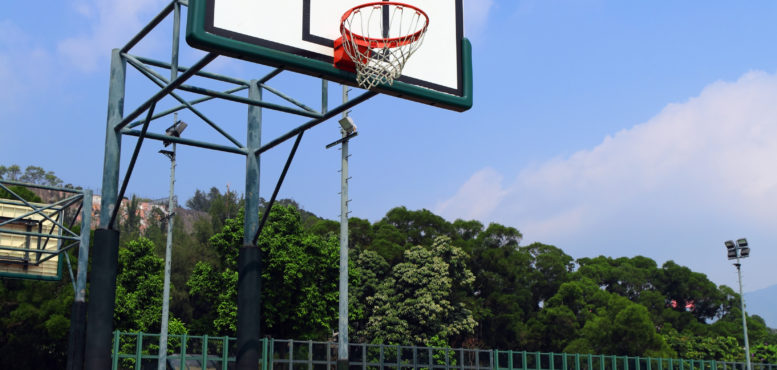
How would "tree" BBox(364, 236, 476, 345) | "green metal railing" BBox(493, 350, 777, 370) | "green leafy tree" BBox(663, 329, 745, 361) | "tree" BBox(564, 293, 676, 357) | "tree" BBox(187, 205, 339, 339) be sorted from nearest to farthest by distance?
1. "green metal railing" BBox(493, 350, 777, 370)
2. "tree" BBox(187, 205, 339, 339)
3. "tree" BBox(364, 236, 476, 345)
4. "tree" BBox(564, 293, 676, 357)
5. "green leafy tree" BBox(663, 329, 745, 361)

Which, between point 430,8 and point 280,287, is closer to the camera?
point 430,8

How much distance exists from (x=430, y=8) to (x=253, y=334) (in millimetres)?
5990

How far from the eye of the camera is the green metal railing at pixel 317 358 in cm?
2984

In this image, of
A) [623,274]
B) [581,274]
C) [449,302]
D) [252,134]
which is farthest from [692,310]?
[252,134]

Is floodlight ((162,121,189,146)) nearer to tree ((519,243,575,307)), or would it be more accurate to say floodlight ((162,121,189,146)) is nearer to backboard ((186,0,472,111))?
backboard ((186,0,472,111))

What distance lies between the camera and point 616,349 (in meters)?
58.3

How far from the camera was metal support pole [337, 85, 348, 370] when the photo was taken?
18859 millimetres

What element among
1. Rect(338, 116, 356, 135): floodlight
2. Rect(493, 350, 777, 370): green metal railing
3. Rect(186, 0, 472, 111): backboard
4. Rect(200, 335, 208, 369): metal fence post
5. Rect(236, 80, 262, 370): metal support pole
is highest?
Rect(338, 116, 356, 135): floodlight

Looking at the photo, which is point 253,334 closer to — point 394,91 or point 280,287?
point 394,91

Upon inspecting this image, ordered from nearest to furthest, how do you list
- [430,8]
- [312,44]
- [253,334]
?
[312,44]
[430,8]
[253,334]

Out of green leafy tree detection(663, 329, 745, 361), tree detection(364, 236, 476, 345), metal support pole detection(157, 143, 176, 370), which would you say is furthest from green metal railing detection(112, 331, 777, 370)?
green leafy tree detection(663, 329, 745, 361)

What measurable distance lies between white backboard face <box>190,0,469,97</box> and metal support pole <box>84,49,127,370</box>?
4002 mm

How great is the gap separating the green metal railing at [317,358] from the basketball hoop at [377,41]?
2004cm

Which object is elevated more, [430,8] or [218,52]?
[430,8]
